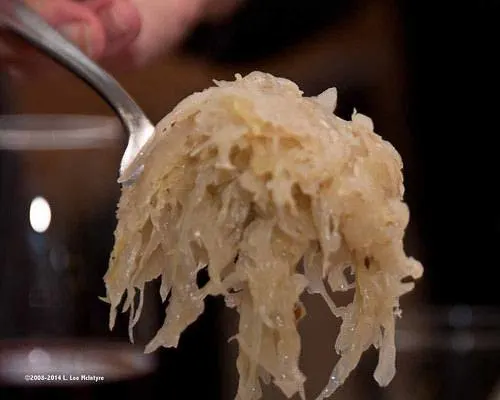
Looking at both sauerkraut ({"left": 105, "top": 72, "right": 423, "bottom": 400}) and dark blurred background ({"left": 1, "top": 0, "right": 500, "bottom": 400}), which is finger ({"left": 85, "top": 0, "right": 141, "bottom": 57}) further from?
sauerkraut ({"left": 105, "top": 72, "right": 423, "bottom": 400})

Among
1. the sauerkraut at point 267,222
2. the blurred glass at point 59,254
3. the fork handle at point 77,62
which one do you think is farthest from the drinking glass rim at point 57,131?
the sauerkraut at point 267,222

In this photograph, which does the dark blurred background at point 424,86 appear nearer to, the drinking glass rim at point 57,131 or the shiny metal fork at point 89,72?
the drinking glass rim at point 57,131

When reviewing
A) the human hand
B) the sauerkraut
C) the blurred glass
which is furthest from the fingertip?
the sauerkraut

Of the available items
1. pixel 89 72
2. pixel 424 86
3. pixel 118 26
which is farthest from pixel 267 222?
pixel 424 86

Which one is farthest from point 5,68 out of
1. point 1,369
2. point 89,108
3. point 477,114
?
point 477,114

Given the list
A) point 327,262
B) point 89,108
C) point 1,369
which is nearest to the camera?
point 327,262

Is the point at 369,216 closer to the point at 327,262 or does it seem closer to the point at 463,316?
the point at 327,262
